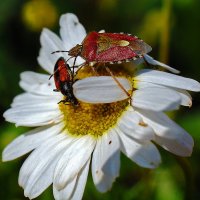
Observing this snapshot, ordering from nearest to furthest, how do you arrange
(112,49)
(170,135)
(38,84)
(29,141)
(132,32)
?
(170,135) < (112,49) < (29,141) < (38,84) < (132,32)

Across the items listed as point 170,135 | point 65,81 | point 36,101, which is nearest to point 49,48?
point 36,101

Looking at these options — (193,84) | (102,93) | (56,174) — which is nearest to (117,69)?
(102,93)

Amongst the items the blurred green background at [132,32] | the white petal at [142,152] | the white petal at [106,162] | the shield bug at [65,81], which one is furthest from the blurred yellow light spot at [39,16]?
the white petal at [142,152]

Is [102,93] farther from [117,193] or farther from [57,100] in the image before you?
[117,193]

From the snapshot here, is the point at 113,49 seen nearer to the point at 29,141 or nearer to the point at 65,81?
the point at 65,81

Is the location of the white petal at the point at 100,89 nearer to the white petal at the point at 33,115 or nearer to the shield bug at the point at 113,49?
the shield bug at the point at 113,49

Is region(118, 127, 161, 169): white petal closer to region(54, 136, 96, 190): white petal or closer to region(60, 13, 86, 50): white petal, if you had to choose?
region(54, 136, 96, 190): white petal
